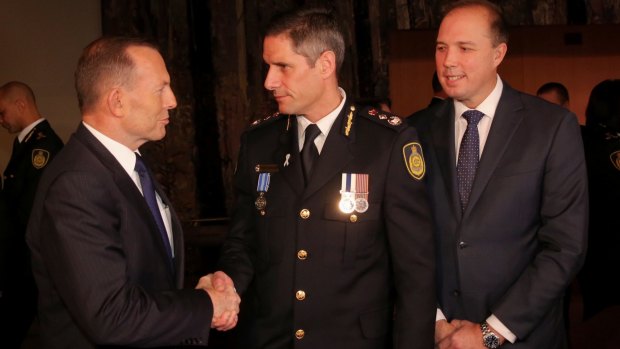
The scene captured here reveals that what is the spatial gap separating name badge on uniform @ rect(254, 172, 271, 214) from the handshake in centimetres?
25

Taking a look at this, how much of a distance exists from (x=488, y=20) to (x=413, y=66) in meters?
4.09

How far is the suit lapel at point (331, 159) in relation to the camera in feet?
6.89

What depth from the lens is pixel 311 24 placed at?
216cm

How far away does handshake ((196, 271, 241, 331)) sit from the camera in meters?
1.99

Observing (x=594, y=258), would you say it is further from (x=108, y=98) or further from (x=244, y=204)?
(x=108, y=98)

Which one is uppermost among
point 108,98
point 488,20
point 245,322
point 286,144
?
point 488,20

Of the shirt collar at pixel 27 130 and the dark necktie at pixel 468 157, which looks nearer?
the dark necktie at pixel 468 157

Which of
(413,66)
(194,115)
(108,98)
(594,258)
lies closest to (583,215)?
(108,98)

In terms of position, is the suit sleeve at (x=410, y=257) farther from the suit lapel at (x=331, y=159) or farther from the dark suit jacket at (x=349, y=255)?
the suit lapel at (x=331, y=159)

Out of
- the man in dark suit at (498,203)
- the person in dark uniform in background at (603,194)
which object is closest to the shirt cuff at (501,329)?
the man in dark suit at (498,203)

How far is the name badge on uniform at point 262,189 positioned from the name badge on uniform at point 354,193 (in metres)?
0.26

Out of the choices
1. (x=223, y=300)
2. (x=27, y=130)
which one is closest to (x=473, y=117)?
(x=223, y=300)

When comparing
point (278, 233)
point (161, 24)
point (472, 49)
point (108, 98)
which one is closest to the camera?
point (108, 98)

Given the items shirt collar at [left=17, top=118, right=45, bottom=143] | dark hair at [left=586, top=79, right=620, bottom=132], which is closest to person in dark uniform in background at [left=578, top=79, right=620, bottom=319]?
dark hair at [left=586, top=79, right=620, bottom=132]
